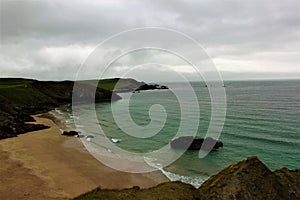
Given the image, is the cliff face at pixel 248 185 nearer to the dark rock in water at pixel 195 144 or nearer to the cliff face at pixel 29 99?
the dark rock in water at pixel 195 144

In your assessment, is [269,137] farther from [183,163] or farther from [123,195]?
[123,195]

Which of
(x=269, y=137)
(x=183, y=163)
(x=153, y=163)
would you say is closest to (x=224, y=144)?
(x=269, y=137)

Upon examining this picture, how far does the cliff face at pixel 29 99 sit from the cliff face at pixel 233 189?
32322mm

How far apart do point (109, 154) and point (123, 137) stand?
412 inches

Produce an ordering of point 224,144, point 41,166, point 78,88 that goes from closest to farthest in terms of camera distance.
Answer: point 41,166 < point 224,144 < point 78,88

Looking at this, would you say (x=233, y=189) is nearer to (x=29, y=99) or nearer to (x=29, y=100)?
(x=29, y=100)

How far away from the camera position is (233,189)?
12.6 meters

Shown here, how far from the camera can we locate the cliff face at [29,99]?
43.9m

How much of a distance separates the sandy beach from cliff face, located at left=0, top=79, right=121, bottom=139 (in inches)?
345

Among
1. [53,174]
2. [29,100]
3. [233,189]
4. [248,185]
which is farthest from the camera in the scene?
[29,100]

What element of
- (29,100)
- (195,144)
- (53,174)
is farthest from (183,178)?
(29,100)

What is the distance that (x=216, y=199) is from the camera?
1244 centimetres

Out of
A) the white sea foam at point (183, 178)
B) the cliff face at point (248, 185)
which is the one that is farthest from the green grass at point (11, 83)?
the cliff face at point (248, 185)

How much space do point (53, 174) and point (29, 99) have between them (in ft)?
202
